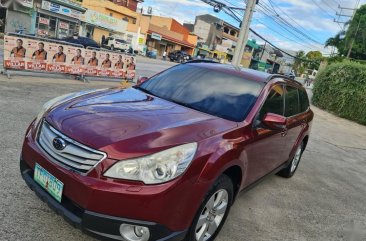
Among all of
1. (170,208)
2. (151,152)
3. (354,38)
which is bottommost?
(170,208)

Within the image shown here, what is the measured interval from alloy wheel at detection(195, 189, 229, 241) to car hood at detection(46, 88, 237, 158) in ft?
1.93

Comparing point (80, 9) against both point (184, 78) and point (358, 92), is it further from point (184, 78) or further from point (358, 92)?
point (184, 78)

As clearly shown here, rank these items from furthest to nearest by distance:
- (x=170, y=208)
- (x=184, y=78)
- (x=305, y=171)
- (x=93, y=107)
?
(x=305, y=171) → (x=184, y=78) → (x=93, y=107) → (x=170, y=208)

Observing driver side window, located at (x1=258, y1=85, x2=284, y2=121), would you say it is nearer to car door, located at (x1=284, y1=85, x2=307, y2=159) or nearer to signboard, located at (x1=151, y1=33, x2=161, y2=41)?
car door, located at (x1=284, y1=85, x2=307, y2=159)

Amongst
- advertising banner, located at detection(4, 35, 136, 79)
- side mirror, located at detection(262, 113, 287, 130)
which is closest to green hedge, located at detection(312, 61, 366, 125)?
advertising banner, located at detection(4, 35, 136, 79)

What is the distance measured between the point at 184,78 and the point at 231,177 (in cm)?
155

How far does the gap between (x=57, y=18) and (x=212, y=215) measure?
37121 millimetres

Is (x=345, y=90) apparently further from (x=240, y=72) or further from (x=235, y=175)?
(x=235, y=175)

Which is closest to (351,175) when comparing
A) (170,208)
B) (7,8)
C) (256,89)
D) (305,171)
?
(305,171)

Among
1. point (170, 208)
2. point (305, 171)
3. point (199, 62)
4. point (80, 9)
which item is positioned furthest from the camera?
point (80, 9)

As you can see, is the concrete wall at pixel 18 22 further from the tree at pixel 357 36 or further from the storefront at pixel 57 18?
the tree at pixel 357 36

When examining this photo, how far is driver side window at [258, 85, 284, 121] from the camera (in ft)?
13.4

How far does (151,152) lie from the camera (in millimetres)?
2719

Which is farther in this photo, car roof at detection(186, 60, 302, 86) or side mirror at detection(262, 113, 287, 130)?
car roof at detection(186, 60, 302, 86)
